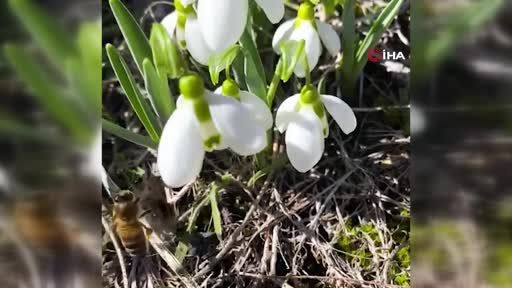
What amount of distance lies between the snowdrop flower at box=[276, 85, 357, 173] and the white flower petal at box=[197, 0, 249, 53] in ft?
0.42

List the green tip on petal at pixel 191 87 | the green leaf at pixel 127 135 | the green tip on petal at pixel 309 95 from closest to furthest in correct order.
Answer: the green tip on petal at pixel 191 87, the green tip on petal at pixel 309 95, the green leaf at pixel 127 135

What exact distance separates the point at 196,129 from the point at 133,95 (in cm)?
22

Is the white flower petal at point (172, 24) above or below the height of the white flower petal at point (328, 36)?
above

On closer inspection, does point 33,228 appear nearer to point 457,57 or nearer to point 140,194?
point 140,194

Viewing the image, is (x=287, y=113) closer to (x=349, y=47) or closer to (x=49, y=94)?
(x=349, y=47)

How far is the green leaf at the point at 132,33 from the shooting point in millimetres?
1099

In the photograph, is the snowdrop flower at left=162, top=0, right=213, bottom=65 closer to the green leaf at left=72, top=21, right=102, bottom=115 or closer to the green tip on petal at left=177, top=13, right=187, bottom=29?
the green tip on petal at left=177, top=13, right=187, bottom=29

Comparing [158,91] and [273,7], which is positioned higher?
[273,7]

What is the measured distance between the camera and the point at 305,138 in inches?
41.6

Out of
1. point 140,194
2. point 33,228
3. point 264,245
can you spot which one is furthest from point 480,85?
point 33,228

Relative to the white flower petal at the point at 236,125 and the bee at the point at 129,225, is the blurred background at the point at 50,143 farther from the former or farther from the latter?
the white flower petal at the point at 236,125

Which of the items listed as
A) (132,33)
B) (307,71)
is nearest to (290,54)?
(307,71)

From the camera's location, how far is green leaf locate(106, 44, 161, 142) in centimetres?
111

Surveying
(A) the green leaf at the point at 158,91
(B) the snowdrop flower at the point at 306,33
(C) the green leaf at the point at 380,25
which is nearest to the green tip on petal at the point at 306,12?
(B) the snowdrop flower at the point at 306,33
